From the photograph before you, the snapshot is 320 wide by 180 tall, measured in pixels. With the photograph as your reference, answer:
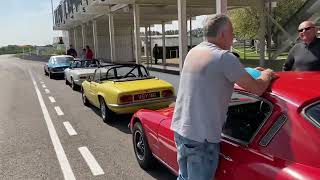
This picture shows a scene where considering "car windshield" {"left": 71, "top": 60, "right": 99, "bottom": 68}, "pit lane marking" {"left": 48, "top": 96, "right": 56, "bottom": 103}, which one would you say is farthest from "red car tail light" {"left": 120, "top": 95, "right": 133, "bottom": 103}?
"car windshield" {"left": 71, "top": 60, "right": 99, "bottom": 68}

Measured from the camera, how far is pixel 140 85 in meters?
8.61

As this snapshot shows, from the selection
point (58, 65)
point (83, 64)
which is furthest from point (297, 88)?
point (58, 65)

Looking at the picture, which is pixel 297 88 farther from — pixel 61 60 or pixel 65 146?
pixel 61 60

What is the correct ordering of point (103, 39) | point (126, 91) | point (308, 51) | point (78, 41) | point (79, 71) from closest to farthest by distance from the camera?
point (308, 51)
point (126, 91)
point (79, 71)
point (103, 39)
point (78, 41)

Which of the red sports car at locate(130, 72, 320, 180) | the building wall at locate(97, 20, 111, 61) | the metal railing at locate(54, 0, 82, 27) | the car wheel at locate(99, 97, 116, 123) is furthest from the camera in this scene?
the building wall at locate(97, 20, 111, 61)

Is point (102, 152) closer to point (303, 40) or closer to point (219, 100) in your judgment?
point (303, 40)

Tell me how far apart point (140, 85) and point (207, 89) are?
19.0 feet

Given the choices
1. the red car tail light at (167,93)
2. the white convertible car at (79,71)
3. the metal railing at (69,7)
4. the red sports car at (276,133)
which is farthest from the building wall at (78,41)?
the red sports car at (276,133)

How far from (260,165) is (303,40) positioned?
3.12m

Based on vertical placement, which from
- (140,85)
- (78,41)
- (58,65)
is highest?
(78,41)

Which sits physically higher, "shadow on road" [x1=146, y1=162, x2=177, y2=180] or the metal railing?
the metal railing

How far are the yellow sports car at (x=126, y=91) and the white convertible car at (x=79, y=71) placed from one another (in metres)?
4.79

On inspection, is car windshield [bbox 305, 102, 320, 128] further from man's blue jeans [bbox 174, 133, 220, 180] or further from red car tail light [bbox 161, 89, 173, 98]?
red car tail light [bbox 161, 89, 173, 98]

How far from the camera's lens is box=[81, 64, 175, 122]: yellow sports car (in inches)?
321
